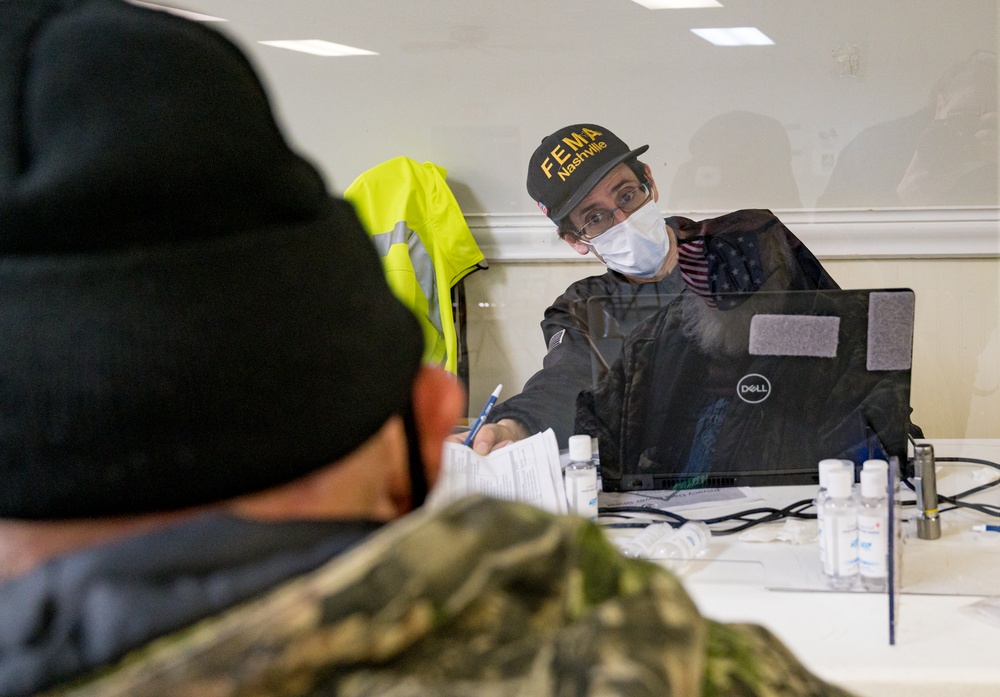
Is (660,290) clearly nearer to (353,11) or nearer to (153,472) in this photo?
(353,11)

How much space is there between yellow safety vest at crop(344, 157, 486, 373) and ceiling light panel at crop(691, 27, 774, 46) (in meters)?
1.03

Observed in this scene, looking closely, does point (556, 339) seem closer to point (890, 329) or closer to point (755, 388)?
point (755, 388)

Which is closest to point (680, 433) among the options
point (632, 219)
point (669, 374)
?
point (669, 374)

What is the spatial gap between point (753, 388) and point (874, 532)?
0.37 m

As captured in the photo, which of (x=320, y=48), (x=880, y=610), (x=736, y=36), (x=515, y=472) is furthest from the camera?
(x=320, y=48)

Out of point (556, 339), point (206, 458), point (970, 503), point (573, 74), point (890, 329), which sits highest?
point (573, 74)

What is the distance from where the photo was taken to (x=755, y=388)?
1433mm

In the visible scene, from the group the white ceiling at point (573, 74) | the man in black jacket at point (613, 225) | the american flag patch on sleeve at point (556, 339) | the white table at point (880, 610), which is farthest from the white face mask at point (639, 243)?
the white table at point (880, 610)

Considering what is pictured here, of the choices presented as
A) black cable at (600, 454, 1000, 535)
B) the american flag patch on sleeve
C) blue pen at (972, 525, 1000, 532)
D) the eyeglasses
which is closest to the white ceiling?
the eyeglasses

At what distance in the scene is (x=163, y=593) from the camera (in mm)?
314

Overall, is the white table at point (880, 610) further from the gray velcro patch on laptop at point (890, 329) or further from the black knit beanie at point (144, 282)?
the black knit beanie at point (144, 282)

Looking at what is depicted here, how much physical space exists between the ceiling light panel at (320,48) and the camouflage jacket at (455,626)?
2.90m

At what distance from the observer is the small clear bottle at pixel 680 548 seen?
4.11 ft

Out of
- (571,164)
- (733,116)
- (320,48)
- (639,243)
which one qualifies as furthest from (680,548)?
(320,48)
